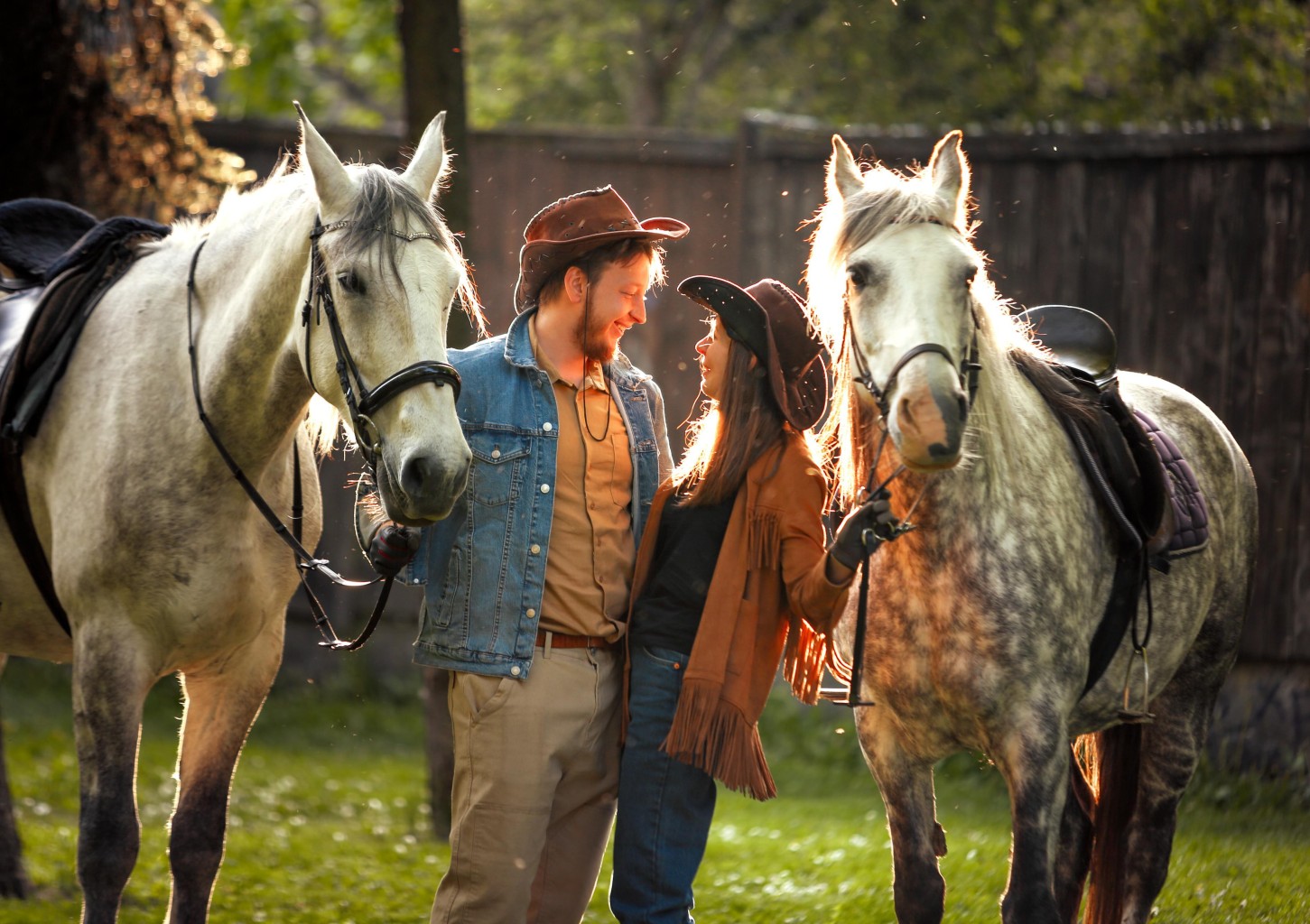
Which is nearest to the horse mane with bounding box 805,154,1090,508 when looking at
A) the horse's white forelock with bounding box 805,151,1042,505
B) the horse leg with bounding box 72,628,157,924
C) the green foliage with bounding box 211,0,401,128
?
the horse's white forelock with bounding box 805,151,1042,505

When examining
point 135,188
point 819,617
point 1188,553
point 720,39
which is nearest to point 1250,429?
point 1188,553

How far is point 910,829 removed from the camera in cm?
307

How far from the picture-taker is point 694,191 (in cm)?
745

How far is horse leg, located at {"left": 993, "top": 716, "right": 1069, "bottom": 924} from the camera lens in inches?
112

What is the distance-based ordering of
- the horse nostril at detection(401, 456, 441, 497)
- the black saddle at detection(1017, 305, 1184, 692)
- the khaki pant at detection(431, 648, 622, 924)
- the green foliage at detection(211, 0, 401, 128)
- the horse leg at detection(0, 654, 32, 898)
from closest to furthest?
1. the horse nostril at detection(401, 456, 441, 497)
2. the khaki pant at detection(431, 648, 622, 924)
3. the black saddle at detection(1017, 305, 1184, 692)
4. the horse leg at detection(0, 654, 32, 898)
5. the green foliage at detection(211, 0, 401, 128)

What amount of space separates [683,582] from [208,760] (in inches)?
56.4

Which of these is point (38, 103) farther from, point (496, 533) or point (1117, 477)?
point (1117, 477)

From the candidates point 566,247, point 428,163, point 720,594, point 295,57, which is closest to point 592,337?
point 566,247

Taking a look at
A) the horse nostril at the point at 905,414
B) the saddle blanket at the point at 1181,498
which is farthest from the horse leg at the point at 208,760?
the saddle blanket at the point at 1181,498

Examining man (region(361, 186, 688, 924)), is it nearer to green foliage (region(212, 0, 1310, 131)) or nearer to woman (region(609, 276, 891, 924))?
woman (region(609, 276, 891, 924))

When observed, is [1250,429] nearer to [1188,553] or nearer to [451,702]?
[1188,553]

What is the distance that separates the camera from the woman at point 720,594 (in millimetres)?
2857

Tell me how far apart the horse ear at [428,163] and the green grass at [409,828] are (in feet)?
8.97

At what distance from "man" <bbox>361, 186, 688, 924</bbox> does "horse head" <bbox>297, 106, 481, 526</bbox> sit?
27cm
